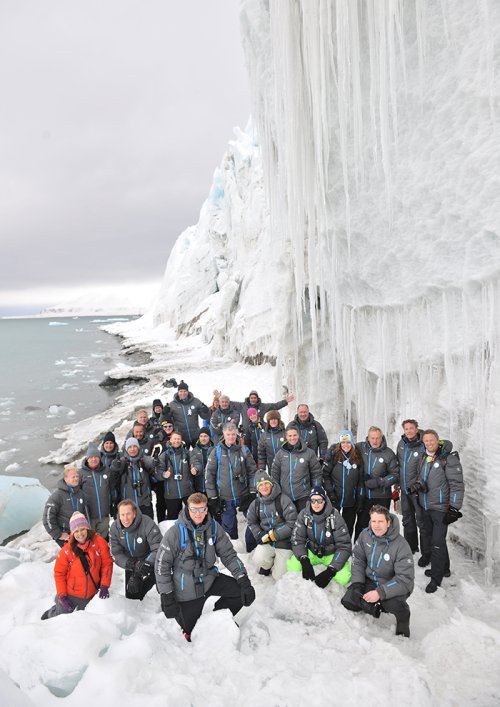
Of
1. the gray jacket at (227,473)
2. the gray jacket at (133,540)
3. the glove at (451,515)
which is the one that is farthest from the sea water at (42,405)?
the glove at (451,515)

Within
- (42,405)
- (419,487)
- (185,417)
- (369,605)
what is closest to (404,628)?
(369,605)

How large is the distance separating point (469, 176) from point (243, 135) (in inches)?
1713

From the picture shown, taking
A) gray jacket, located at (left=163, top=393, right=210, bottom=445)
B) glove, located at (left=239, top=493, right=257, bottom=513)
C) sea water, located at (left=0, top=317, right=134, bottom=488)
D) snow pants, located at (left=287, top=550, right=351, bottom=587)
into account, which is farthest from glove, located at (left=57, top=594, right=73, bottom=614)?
sea water, located at (left=0, top=317, right=134, bottom=488)

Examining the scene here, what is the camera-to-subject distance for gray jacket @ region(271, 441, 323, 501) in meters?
6.26

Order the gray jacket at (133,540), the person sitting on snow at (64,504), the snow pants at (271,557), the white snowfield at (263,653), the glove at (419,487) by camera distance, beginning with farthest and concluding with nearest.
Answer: the person sitting on snow at (64,504), the snow pants at (271,557), the glove at (419,487), the gray jacket at (133,540), the white snowfield at (263,653)

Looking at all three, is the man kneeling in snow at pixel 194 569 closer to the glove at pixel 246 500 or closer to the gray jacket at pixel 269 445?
the glove at pixel 246 500

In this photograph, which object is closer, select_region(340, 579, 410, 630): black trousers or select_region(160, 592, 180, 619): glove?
select_region(160, 592, 180, 619): glove

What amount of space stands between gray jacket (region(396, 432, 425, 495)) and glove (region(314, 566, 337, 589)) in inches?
59.6

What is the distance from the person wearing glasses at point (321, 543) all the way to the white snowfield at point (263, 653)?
18 centimetres

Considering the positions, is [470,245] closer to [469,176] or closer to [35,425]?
[469,176]

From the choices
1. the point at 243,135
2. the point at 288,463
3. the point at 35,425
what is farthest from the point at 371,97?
the point at 243,135

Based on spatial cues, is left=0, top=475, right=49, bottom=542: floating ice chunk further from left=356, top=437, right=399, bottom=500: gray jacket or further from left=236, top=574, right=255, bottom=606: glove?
left=356, top=437, right=399, bottom=500: gray jacket

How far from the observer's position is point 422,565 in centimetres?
589

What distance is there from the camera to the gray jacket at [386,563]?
176 inches
